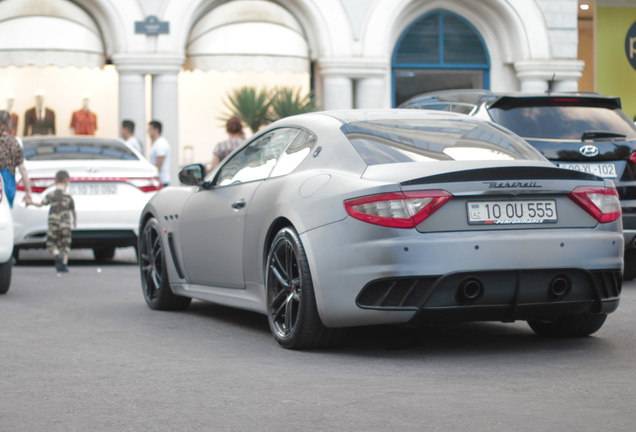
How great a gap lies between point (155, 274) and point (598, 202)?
12.4ft

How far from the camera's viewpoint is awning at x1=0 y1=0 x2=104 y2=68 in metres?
20.9

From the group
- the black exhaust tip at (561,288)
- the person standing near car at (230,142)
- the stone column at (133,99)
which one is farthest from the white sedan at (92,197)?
the stone column at (133,99)

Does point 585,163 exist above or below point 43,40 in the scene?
below

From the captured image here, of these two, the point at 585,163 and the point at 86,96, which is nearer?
the point at 585,163

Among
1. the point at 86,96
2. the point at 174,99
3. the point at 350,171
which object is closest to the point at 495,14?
the point at 174,99

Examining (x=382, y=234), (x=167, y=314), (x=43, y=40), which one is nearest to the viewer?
(x=382, y=234)

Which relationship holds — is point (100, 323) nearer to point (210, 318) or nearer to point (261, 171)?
point (210, 318)

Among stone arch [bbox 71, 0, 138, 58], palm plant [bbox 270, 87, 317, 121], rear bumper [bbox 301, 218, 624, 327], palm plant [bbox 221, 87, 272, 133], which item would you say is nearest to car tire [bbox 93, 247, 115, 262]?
palm plant [bbox 221, 87, 272, 133]

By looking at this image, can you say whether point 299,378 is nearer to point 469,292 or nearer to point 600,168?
point 469,292

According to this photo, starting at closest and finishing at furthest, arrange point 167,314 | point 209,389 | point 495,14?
point 209,389 → point 167,314 → point 495,14

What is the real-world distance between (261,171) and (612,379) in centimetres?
274

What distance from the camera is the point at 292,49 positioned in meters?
22.5

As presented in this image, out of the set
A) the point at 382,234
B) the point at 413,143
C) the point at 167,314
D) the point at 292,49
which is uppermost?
the point at 292,49

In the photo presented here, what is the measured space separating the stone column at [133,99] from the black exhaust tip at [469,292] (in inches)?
649
